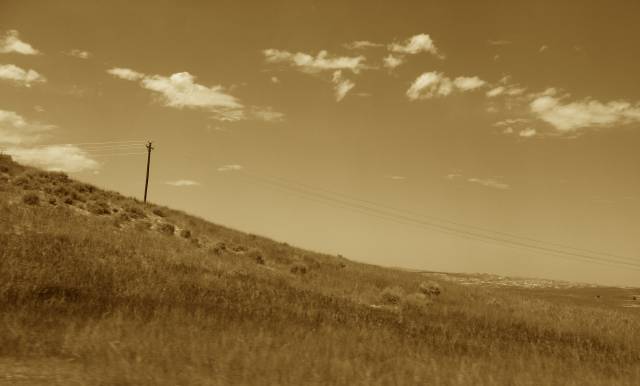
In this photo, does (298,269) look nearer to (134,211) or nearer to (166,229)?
(166,229)

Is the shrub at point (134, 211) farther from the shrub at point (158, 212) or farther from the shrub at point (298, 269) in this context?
the shrub at point (298, 269)

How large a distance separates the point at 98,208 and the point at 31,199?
13.2 feet

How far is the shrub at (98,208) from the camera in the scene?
1084 inches

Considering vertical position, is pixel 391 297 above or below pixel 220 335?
below

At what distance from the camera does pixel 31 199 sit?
79.3 feet

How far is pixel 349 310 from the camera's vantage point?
40.1 feet

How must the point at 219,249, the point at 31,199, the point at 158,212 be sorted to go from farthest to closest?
the point at 158,212
the point at 219,249
the point at 31,199

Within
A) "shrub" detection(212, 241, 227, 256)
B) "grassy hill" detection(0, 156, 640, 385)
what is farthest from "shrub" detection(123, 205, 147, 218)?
"grassy hill" detection(0, 156, 640, 385)

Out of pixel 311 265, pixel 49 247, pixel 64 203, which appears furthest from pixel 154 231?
pixel 49 247

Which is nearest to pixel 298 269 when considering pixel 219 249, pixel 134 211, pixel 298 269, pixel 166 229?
pixel 298 269

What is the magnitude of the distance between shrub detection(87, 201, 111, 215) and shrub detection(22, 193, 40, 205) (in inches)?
132

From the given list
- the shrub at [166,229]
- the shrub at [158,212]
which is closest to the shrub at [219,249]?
the shrub at [166,229]

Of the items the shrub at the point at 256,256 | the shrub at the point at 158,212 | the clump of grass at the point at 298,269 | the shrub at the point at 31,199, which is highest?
the shrub at the point at 158,212

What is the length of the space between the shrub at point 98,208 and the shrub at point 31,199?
11.0 feet
